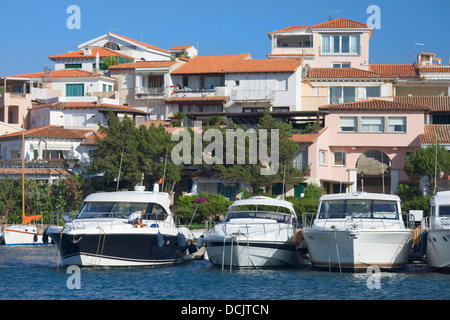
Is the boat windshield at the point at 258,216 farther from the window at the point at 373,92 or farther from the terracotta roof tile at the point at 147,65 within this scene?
the terracotta roof tile at the point at 147,65

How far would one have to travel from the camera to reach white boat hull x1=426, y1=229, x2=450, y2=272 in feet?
102

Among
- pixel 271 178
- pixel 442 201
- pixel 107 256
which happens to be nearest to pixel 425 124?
pixel 271 178

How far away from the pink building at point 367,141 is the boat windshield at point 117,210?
1015 inches

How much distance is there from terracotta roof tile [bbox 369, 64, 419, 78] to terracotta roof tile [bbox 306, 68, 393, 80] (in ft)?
24.6

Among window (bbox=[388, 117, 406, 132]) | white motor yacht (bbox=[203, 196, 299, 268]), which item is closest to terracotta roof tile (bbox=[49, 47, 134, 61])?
window (bbox=[388, 117, 406, 132])

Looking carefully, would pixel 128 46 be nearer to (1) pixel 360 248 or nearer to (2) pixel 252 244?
(2) pixel 252 244

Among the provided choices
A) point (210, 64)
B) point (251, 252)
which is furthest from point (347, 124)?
point (251, 252)

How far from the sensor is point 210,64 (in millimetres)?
73875

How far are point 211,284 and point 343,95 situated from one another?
4152 centimetres

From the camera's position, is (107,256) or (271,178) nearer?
(107,256)

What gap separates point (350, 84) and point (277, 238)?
38.2 meters

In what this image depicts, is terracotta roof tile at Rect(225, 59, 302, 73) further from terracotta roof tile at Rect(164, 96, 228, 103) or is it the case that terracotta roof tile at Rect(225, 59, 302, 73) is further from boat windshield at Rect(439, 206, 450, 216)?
boat windshield at Rect(439, 206, 450, 216)
